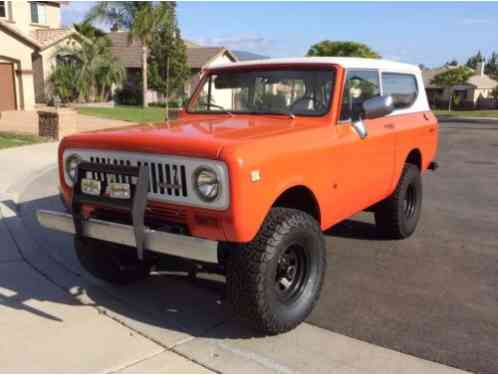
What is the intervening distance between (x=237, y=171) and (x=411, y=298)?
209 centimetres

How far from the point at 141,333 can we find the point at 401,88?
3.80 meters

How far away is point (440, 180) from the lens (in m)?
9.64

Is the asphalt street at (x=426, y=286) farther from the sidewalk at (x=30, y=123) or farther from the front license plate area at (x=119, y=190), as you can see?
the sidewalk at (x=30, y=123)

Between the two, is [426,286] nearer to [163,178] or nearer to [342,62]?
[342,62]

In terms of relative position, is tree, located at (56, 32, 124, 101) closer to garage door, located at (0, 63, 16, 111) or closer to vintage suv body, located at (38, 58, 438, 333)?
garage door, located at (0, 63, 16, 111)

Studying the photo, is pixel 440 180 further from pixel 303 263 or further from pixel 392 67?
pixel 303 263

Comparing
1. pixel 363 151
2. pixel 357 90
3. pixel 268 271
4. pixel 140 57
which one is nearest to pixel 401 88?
pixel 357 90

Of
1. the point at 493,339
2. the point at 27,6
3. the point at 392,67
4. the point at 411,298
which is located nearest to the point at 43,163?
the point at 392,67

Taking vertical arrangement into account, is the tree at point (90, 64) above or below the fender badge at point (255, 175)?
above

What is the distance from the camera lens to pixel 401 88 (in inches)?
222

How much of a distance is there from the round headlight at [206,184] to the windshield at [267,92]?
4.86 feet

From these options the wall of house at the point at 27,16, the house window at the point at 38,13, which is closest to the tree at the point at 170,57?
the wall of house at the point at 27,16

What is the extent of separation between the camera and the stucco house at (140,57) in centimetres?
3694

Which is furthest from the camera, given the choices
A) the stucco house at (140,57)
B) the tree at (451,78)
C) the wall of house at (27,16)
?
the tree at (451,78)
